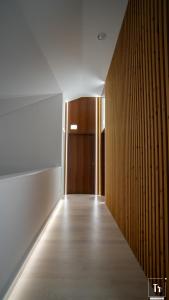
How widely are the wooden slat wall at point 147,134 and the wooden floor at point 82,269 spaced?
0.66 ft

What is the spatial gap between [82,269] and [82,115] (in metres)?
5.84

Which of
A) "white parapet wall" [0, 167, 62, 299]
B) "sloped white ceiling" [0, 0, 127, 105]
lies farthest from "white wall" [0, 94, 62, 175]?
"white parapet wall" [0, 167, 62, 299]

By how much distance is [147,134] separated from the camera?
1.94 m

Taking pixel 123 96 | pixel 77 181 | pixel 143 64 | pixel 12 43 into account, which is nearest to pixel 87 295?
pixel 143 64

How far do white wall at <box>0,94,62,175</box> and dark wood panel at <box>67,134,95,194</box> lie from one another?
5.26 ft

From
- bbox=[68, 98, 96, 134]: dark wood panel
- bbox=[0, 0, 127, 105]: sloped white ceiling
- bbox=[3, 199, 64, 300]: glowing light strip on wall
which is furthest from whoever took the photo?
bbox=[68, 98, 96, 134]: dark wood panel

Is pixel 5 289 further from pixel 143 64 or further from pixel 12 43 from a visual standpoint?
pixel 12 43

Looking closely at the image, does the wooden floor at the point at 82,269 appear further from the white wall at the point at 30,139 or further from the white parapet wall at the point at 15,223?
the white wall at the point at 30,139

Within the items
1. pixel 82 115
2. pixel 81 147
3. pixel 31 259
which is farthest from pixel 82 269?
pixel 82 115

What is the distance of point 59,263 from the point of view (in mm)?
2125

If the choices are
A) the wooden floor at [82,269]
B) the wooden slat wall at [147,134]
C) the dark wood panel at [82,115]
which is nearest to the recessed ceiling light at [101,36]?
the wooden slat wall at [147,134]

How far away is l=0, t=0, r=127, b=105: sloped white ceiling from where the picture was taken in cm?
270

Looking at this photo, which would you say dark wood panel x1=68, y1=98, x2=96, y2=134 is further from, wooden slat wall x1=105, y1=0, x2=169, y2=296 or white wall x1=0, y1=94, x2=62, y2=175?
wooden slat wall x1=105, y1=0, x2=169, y2=296

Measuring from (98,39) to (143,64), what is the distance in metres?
1.93
